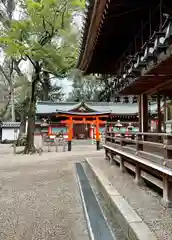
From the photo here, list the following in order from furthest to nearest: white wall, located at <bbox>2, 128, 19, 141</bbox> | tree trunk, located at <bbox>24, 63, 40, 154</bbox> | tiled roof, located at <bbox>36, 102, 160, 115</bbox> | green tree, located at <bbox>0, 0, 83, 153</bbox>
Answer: white wall, located at <bbox>2, 128, 19, 141</bbox> < tiled roof, located at <bbox>36, 102, 160, 115</bbox> < tree trunk, located at <bbox>24, 63, 40, 154</bbox> < green tree, located at <bbox>0, 0, 83, 153</bbox>

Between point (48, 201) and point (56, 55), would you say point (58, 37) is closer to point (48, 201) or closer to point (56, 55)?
point (56, 55)

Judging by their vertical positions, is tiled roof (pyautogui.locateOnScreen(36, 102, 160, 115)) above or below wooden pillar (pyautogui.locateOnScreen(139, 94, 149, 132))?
above

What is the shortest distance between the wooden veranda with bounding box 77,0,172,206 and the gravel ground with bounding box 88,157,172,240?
25 centimetres

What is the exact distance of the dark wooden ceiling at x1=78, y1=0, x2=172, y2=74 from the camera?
16.6 feet

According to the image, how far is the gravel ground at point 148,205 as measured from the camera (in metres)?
3.55

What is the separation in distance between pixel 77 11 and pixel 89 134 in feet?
59.9

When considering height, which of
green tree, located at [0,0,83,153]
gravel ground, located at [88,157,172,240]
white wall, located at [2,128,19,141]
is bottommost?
gravel ground, located at [88,157,172,240]

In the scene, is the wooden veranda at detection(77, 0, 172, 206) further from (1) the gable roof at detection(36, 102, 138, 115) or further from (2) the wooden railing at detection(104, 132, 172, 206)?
(1) the gable roof at detection(36, 102, 138, 115)

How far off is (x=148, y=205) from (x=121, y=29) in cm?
375

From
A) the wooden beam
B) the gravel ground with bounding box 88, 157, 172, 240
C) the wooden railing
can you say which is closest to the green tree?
the wooden beam

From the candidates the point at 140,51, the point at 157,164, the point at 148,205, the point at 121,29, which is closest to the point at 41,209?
the point at 148,205

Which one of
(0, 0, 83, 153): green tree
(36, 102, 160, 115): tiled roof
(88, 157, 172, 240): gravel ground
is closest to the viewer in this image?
(88, 157, 172, 240): gravel ground

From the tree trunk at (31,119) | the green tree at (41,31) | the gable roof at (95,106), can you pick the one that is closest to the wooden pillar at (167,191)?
the green tree at (41,31)

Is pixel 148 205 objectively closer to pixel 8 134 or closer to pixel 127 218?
pixel 127 218
